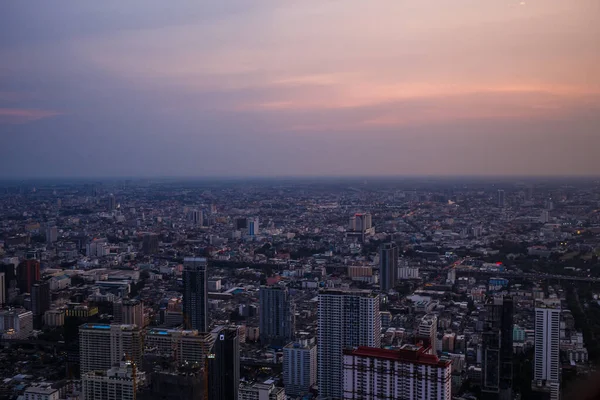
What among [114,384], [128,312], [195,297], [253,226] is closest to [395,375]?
[114,384]

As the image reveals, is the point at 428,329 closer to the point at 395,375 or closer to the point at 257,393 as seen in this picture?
the point at 257,393

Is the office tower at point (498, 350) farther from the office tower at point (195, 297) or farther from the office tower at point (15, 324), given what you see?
the office tower at point (15, 324)

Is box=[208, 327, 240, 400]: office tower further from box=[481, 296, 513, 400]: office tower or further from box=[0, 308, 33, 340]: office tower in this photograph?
box=[0, 308, 33, 340]: office tower

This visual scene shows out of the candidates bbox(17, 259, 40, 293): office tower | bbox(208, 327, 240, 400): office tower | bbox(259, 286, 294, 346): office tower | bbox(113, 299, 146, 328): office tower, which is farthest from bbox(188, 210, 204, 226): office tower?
bbox(208, 327, 240, 400): office tower

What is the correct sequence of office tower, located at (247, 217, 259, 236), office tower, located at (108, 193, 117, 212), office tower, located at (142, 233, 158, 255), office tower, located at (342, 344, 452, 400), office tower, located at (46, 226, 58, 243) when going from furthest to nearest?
office tower, located at (247, 217, 259, 236)
office tower, located at (142, 233, 158, 255)
office tower, located at (108, 193, 117, 212)
office tower, located at (46, 226, 58, 243)
office tower, located at (342, 344, 452, 400)

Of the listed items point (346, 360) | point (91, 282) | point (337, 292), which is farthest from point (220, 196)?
point (346, 360)

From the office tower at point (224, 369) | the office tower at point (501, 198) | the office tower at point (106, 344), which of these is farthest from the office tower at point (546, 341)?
the office tower at point (106, 344)
